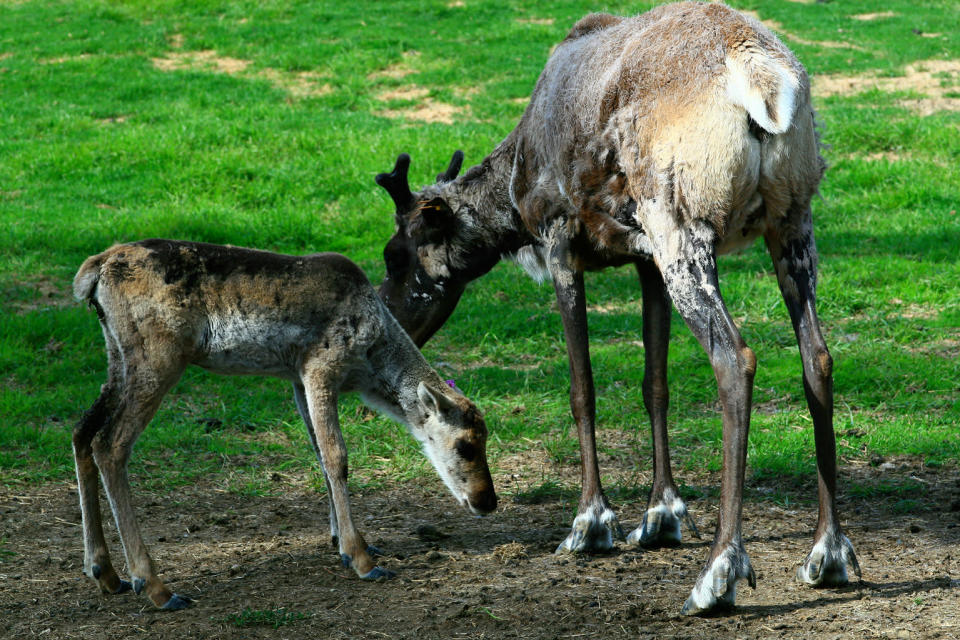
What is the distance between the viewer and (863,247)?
11062mm

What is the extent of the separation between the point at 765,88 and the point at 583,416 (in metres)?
2.11

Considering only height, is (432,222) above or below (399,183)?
below

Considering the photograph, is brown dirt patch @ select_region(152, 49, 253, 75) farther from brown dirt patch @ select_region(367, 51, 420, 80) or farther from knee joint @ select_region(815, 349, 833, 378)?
knee joint @ select_region(815, 349, 833, 378)

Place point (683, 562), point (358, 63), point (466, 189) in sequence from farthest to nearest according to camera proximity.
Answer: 1. point (358, 63)
2. point (466, 189)
3. point (683, 562)

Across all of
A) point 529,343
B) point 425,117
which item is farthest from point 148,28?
point 529,343

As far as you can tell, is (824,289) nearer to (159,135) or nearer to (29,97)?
(159,135)

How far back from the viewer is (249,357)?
5414mm

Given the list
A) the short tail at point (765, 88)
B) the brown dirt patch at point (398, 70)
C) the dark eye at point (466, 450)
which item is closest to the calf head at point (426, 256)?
the dark eye at point (466, 450)

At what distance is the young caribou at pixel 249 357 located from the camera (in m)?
5.09

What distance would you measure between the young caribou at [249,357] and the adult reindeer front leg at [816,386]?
5.65 feet

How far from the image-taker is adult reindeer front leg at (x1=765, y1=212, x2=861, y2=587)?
16.2ft

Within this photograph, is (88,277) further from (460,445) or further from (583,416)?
(583,416)

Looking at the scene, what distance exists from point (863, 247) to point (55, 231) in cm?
876

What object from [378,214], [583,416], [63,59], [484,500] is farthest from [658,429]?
[63,59]
